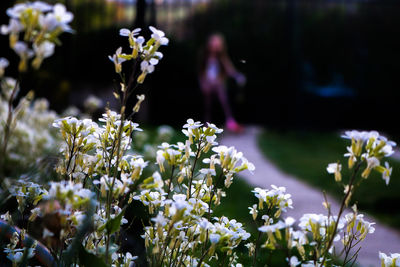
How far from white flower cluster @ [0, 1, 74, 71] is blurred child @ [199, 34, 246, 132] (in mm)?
8590

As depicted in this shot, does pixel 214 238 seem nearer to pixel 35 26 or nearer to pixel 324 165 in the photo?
pixel 35 26

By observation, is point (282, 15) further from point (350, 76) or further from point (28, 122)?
point (28, 122)

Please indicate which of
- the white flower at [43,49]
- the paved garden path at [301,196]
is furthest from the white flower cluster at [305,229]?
the paved garden path at [301,196]

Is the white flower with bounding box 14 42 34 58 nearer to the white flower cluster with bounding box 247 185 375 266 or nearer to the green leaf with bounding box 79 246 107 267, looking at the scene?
the green leaf with bounding box 79 246 107 267

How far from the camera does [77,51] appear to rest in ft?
33.5

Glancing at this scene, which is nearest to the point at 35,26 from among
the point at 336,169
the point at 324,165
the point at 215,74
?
the point at 336,169

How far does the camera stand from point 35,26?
0.93 m

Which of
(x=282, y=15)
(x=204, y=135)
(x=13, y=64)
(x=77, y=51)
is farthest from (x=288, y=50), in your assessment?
(x=204, y=135)

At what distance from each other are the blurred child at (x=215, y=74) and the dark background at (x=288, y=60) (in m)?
0.65

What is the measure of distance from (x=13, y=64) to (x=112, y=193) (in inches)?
216

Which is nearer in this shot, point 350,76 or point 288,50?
point 288,50

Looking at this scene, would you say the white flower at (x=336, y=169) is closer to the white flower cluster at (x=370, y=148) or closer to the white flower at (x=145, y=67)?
the white flower cluster at (x=370, y=148)

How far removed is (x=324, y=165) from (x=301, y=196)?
64.3 inches

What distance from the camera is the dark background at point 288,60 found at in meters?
10.7
